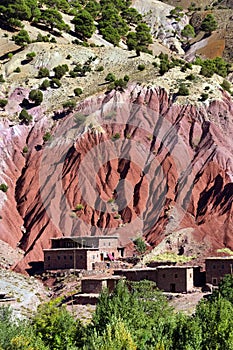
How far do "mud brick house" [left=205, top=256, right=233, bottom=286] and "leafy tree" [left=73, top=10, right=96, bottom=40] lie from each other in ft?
272

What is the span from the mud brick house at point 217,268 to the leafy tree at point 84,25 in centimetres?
8289

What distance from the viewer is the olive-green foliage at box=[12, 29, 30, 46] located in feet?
452

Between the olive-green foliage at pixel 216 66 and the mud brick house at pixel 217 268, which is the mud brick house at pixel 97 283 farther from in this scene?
the olive-green foliage at pixel 216 66

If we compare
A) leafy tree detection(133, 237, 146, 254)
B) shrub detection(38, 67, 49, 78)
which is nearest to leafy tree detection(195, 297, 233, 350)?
leafy tree detection(133, 237, 146, 254)

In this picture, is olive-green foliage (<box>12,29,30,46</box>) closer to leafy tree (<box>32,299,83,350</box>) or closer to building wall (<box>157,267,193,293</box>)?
building wall (<box>157,267,193,293</box>)

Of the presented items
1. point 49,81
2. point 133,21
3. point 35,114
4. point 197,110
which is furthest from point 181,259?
point 133,21

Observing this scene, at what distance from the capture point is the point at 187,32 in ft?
606

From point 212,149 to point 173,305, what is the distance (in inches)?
1309

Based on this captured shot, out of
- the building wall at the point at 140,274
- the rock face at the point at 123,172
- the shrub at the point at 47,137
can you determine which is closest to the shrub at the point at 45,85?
the rock face at the point at 123,172

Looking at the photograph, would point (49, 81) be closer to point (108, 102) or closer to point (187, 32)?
point (108, 102)

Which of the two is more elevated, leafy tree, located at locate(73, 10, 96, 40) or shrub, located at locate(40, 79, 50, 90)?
leafy tree, located at locate(73, 10, 96, 40)

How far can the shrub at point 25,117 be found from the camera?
114m

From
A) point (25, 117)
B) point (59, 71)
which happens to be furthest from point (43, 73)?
point (25, 117)

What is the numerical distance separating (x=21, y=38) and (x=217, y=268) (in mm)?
72741
